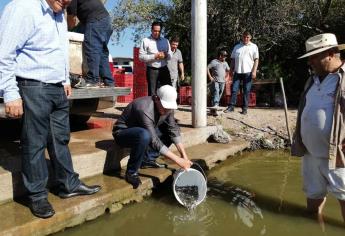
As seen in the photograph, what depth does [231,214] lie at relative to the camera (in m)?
4.79

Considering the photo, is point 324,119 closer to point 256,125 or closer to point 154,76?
point 154,76

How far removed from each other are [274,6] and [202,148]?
869cm

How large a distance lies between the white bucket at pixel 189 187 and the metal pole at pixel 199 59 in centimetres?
252

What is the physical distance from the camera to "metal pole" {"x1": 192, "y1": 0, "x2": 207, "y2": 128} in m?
7.11

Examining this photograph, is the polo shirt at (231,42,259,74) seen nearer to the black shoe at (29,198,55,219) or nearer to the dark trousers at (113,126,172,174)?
the dark trousers at (113,126,172,174)

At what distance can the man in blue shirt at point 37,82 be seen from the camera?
3498 mm

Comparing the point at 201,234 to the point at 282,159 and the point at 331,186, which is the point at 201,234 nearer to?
the point at 331,186

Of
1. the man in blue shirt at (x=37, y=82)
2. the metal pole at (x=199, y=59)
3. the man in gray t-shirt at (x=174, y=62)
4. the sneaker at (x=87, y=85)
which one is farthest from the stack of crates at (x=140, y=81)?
the man in blue shirt at (x=37, y=82)

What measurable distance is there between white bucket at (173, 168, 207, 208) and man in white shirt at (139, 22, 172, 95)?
119 inches

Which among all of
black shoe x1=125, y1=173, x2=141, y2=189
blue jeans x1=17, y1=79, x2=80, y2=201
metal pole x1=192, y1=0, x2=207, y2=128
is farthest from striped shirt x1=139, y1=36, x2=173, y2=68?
blue jeans x1=17, y1=79, x2=80, y2=201

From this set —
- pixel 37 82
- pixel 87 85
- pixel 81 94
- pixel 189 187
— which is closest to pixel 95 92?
pixel 87 85

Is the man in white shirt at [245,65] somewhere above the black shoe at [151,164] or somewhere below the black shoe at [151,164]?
above

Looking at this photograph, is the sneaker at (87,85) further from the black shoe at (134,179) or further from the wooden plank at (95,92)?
the black shoe at (134,179)

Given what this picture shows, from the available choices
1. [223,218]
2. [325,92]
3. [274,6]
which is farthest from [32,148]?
[274,6]
